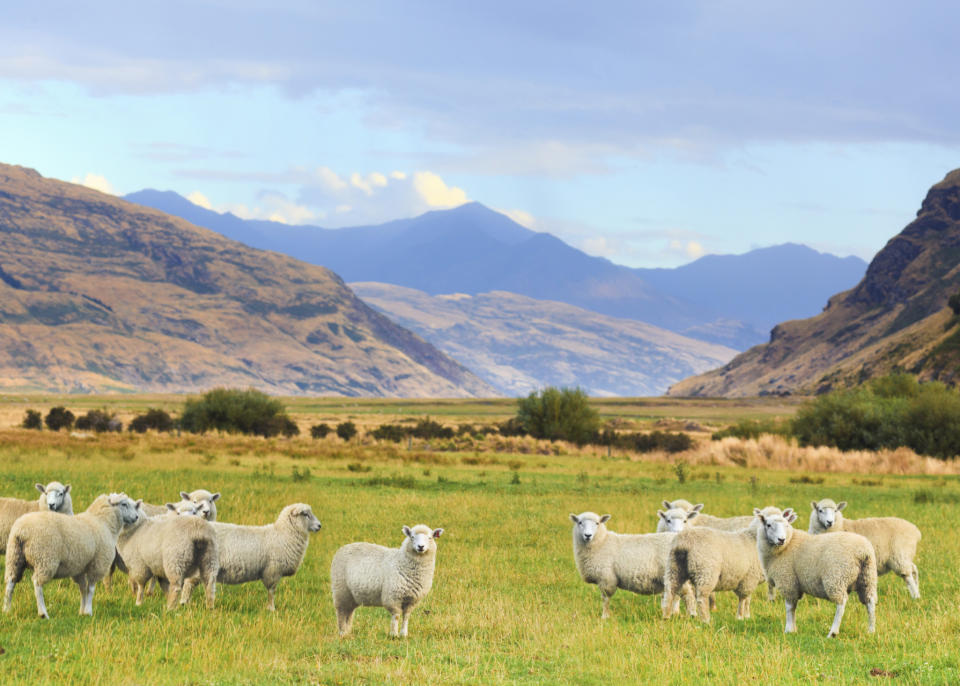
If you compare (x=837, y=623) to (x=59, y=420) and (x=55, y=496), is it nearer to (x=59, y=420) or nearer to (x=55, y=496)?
(x=55, y=496)

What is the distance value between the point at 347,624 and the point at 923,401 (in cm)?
4838

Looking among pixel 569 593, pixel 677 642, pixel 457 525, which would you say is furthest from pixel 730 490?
pixel 677 642

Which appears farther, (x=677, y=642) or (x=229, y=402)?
(x=229, y=402)

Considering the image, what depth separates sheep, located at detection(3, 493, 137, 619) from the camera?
1276cm

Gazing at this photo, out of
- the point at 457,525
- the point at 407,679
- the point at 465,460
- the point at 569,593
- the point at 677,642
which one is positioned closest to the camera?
the point at 407,679

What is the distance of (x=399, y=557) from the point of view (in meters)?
13.1

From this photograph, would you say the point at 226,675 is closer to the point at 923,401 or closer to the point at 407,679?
the point at 407,679

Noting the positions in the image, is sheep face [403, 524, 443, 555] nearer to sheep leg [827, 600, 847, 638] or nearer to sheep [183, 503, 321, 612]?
sheep [183, 503, 321, 612]

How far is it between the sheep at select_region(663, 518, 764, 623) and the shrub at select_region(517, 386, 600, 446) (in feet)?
173

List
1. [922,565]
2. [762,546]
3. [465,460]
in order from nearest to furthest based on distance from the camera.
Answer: [762,546], [922,565], [465,460]

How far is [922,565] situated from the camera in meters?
19.7

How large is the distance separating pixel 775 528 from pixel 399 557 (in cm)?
536

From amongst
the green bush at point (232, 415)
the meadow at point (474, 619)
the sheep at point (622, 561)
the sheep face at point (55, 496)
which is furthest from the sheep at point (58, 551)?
the green bush at point (232, 415)

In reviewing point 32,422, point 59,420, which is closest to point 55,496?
point 32,422
